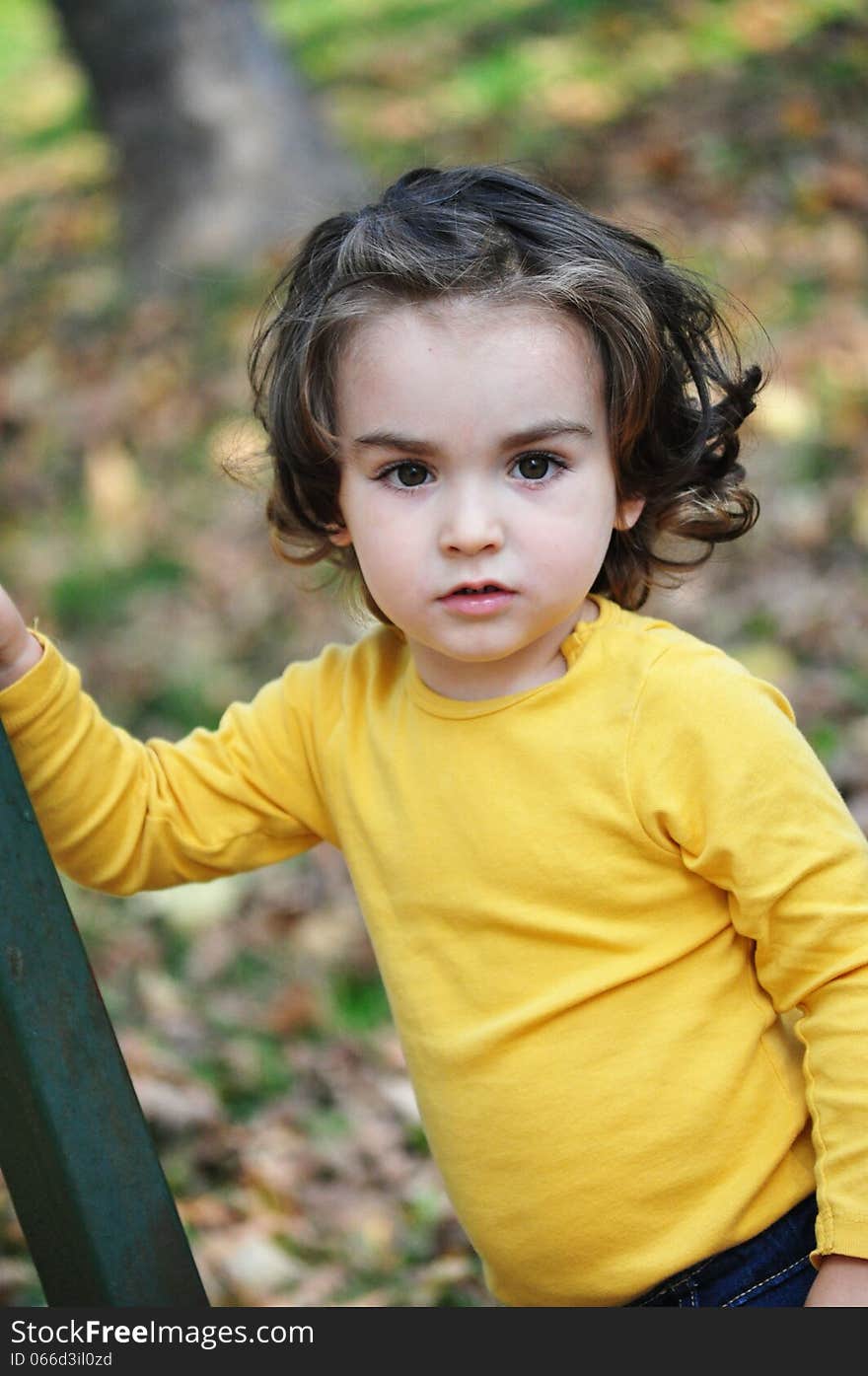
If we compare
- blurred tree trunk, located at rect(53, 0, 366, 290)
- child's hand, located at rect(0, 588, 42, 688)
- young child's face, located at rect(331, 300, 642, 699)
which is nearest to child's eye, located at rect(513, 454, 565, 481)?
young child's face, located at rect(331, 300, 642, 699)

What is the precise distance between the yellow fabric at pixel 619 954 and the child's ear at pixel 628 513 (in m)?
0.11

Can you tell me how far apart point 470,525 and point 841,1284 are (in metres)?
0.90

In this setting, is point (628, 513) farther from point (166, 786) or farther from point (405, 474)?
point (166, 786)

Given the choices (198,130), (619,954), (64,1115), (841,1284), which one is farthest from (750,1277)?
(198,130)

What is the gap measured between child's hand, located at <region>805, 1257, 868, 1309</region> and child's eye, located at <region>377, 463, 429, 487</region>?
0.96 metres

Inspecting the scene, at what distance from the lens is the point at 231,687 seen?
4516 millimetres

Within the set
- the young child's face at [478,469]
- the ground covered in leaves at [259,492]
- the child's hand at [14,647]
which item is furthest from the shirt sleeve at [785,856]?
the ground covered in leaves at [259,492]

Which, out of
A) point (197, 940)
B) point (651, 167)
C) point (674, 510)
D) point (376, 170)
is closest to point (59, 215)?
point (376, 170)

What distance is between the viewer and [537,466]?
71.9 inches

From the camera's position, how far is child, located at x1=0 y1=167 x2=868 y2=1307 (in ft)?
5.87

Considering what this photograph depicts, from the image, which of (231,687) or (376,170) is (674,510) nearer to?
(231,687)

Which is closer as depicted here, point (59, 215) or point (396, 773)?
point (396, 773)

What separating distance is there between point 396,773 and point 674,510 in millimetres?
500

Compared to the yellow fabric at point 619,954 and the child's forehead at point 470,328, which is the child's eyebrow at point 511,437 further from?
the yellow fabric at point 619,954
